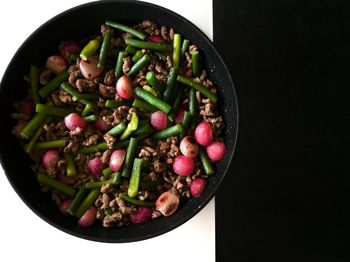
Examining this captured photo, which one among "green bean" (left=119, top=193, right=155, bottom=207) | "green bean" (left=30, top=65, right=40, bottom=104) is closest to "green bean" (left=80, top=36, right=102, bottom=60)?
"green bean" (left=30, top=65, right=40, bottom=104)

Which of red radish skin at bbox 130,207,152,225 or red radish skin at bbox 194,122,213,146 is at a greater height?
red radish skin at bbox 194,122,213,146

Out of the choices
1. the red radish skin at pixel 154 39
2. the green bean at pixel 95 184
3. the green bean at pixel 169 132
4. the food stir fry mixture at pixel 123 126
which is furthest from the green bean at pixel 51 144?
the red radish skin at pixel 154 39

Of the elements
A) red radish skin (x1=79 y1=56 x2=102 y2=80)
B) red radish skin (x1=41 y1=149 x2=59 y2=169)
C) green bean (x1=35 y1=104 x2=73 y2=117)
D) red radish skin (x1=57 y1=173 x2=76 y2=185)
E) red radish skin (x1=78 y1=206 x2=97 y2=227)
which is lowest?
red radish skin (x1=78 y1=206 x2=97 y2=227)

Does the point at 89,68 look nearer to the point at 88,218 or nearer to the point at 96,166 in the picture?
the point at 96,166

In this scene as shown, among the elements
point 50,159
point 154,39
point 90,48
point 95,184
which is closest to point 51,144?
point 50,159

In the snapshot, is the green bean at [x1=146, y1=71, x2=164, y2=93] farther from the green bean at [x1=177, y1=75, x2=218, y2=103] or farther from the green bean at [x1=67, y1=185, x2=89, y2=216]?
the green bean at [x1=67, y1=185, x2=89, y2=216]
